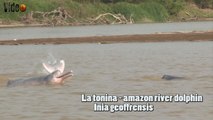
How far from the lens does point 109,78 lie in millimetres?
21641

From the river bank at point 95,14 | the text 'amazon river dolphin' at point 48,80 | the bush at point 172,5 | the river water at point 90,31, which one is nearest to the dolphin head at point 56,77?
the text 'amazon river dolphin' at point 48,80

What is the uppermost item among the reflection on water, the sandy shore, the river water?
the reflection on water

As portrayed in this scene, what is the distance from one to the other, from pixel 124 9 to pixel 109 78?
55.6 metres

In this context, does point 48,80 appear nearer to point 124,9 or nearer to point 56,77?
point 56,77

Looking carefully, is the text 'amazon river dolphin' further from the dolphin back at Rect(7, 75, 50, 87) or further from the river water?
the river water

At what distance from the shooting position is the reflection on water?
14734 mm

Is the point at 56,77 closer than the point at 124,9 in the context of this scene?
Yes

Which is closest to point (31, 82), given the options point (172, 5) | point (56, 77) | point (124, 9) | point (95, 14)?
point (56, 77)

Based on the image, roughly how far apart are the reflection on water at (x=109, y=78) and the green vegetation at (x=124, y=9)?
34867 mm

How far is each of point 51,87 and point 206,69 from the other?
6229 millimetres

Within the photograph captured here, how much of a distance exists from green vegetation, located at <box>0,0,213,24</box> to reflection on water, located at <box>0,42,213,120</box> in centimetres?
3487

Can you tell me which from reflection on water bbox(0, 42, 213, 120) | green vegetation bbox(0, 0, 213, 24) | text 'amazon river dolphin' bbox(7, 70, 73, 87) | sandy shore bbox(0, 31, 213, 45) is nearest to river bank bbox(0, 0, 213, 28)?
green vegetation bbox(0, 0, 213, 24)

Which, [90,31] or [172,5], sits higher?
[90,31]

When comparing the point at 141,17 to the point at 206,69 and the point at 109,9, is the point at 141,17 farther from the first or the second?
the point at 206,69
